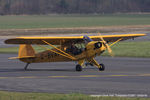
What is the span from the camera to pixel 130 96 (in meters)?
12.4

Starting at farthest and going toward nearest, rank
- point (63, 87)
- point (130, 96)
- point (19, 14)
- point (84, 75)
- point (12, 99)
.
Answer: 1. point (19, 14)
2. point (84, 75)
3. point (63, 87)
4. point (130, 96)
5. point (12, 99)

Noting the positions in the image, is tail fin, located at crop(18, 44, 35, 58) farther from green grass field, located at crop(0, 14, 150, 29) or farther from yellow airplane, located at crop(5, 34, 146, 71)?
green grass field, located at crop(0, 14, 150, 29)

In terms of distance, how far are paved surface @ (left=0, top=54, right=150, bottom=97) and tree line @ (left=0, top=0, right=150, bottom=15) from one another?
398 feet

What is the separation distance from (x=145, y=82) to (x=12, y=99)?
6195mm

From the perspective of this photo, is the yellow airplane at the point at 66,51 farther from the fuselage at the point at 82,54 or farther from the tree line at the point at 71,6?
the tree line at the point at 71,6

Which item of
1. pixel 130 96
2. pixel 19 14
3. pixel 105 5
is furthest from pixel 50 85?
pixel 105 5

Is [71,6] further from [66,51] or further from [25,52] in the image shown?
[66,51]

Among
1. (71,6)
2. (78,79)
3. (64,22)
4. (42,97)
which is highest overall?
(71,6)

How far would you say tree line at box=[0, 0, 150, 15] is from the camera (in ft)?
469

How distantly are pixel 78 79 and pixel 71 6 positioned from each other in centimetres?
13643

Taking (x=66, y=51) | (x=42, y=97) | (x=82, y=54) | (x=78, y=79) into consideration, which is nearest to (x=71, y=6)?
(x=66, y=51)

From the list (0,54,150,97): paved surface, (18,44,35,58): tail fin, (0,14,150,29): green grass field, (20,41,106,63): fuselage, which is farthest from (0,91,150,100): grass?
(0,14,150,29): green grass field

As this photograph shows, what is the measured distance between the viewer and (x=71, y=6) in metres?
152

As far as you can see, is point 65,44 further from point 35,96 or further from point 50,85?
point 35,96
